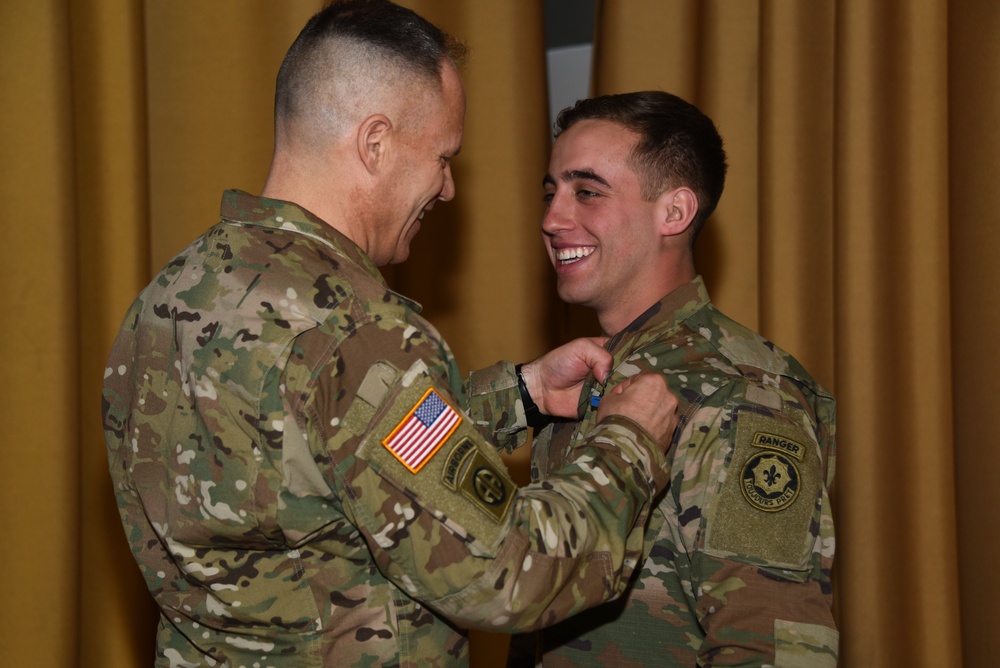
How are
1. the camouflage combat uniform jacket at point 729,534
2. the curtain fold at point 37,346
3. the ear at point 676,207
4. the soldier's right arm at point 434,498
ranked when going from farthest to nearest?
1. the curtain fold at point 37,346
2. the ear at point 676,207
3. the camouflage combat uniform jacket at point 729,534
4. the soldier's right arm at point 434,498

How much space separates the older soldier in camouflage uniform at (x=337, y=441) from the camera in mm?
1010

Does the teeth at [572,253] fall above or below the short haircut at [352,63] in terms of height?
below

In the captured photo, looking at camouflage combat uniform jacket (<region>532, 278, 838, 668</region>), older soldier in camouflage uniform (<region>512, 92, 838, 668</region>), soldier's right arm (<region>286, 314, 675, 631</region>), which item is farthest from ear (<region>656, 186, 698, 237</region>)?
soldier's right arm (<region>286, 314, 675, 631</region>)

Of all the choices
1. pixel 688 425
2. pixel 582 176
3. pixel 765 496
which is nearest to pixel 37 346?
pixel 582 176

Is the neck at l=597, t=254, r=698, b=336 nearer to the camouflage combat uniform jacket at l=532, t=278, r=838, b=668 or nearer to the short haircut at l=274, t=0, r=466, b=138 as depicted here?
the camouflage combat uniform jacket at l=532, t=278, r=838, b=668

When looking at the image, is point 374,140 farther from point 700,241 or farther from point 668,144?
point 700,241

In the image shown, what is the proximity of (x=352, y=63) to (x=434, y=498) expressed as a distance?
23.0 inches

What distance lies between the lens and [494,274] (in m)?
2.23

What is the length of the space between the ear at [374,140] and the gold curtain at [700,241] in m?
0.98

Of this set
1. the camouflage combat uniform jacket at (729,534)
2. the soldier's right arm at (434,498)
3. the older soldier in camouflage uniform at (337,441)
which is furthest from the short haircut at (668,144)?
the soldier's right arm at (434,498)

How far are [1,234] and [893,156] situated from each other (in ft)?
6.53

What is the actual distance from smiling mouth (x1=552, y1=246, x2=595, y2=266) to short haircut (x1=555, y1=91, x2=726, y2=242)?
0.13 metres

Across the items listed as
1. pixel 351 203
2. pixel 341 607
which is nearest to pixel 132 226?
pixel 351 203

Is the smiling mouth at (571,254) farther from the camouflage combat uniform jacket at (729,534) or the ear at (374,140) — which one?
the ear at (374,140)
